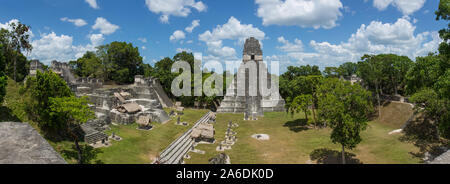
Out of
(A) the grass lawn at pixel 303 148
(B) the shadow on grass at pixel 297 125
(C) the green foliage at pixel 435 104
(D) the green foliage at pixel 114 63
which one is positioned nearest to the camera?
(A) the grass lawn at pixel 303 148

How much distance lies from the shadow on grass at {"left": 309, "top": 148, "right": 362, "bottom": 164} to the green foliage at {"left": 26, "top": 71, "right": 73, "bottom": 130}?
2233cm

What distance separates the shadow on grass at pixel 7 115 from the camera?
1900 cm

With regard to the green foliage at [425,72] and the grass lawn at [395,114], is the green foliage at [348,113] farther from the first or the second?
the grass lawn at [395,114]

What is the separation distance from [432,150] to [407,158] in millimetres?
3378

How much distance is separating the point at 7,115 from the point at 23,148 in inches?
431

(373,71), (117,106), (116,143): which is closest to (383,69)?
(373,71)

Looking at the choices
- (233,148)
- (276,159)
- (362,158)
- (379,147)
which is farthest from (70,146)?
(379,147)

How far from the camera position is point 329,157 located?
66.5ft

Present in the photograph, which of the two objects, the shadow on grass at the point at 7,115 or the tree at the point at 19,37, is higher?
the tree at the point at 19,37

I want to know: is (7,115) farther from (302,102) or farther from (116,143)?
(302,102)

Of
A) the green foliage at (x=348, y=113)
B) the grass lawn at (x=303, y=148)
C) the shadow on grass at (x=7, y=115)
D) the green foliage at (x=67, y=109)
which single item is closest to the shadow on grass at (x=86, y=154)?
the green foliage at (x=67, y=109)

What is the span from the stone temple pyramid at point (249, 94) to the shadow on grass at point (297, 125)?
7.36 metres

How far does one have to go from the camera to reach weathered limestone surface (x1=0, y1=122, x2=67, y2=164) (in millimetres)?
11133
